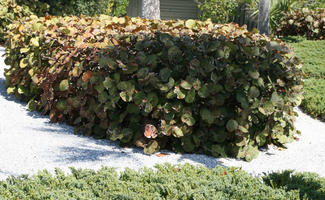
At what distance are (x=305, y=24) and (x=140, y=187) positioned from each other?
10.4 meters

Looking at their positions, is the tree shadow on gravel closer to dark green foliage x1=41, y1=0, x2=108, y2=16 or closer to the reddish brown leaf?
the reddish brown leaf

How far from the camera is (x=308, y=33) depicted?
40.1ft

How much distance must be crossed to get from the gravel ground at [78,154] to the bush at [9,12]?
6194 millimetres

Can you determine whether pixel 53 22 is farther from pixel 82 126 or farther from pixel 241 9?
pixel 241 9

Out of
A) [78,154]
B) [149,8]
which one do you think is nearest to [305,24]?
[149,8]

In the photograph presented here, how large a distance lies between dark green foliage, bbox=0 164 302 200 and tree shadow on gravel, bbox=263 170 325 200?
5.4 inches

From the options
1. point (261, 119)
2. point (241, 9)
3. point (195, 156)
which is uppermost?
point (241, 9)

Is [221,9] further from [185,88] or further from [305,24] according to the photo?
[185,88]

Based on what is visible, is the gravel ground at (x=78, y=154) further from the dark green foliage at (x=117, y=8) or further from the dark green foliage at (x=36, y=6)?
the dark green foliage at (x=117, y=8)

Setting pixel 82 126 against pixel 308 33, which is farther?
pixel 308 33

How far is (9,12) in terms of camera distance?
11258mm

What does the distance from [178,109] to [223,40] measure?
85 centimetres

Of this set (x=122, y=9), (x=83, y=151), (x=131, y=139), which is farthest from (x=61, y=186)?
(x=122, y=9)

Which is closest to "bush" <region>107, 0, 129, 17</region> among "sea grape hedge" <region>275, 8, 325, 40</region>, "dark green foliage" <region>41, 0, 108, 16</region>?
"dark green foliage" <region>41, 0, 108, 16</region>
